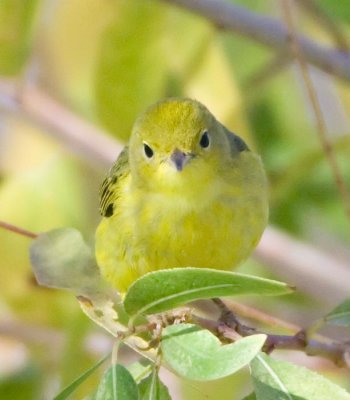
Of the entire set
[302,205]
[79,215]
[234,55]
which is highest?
[234,55]

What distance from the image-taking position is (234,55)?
4.37 meters

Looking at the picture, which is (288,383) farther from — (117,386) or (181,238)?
(181,238)

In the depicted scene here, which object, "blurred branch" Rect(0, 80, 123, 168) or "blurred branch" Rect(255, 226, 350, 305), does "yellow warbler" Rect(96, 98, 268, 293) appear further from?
"blurred branch" Rect(0, 80, 123, 168)

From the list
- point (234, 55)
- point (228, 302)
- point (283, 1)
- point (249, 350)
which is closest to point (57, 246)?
point (228, 302)

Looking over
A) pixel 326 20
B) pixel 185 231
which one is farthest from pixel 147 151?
pixel 326 20

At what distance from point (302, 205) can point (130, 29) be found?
35.8 inches

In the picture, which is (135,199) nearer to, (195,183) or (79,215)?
(195,183)

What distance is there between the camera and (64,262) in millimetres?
2441

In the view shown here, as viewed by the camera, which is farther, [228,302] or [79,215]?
[79,215]

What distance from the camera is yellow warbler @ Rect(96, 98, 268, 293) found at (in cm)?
294

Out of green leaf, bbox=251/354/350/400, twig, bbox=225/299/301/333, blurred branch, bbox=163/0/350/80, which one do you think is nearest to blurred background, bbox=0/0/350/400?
blurred branch, bbox=163/0/350/80

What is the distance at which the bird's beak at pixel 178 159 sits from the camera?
2.94 metres

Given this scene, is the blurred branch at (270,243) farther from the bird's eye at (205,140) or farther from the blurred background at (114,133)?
the bird's eye at (205,140)

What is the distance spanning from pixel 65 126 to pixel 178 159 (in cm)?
111
